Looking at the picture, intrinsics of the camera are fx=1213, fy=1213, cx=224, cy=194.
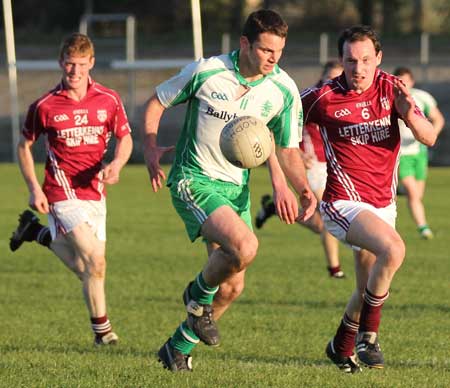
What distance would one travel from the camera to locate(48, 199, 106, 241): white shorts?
28.7 feet

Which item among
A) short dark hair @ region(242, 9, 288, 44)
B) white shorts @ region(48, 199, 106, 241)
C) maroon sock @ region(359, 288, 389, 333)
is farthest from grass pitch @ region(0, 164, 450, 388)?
short dark hair @ region(242, 9, 288, 44)

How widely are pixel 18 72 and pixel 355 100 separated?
31.4 meters

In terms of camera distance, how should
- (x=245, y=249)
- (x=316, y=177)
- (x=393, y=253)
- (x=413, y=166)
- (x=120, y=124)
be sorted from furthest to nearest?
(x=413, y=166)
(x=316, y=177)
(x=120, y=124)
(x=393, y=253)
(x=245, y=249)

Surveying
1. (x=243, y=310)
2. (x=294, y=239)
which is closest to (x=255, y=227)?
(x=294, y=239)

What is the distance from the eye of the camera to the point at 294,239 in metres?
16.2

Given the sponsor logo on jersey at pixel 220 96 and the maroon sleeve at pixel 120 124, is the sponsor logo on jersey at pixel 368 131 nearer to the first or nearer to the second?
the sponsor logo on jersey at pixel 220 96

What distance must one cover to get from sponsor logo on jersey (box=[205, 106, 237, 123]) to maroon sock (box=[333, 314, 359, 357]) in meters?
1.51

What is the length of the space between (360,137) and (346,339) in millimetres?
1266

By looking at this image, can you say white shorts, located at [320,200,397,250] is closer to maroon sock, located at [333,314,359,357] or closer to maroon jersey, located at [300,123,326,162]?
maroon sock, located at [333,314,359,357]

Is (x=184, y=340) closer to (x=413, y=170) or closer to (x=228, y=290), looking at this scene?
(x=228, y=290)

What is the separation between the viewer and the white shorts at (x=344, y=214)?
7504mm

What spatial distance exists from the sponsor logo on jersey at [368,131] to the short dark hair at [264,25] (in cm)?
87

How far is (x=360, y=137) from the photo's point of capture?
7625 mm

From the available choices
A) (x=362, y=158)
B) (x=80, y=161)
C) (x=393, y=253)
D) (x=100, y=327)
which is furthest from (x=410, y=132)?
(x=393, y=253)
